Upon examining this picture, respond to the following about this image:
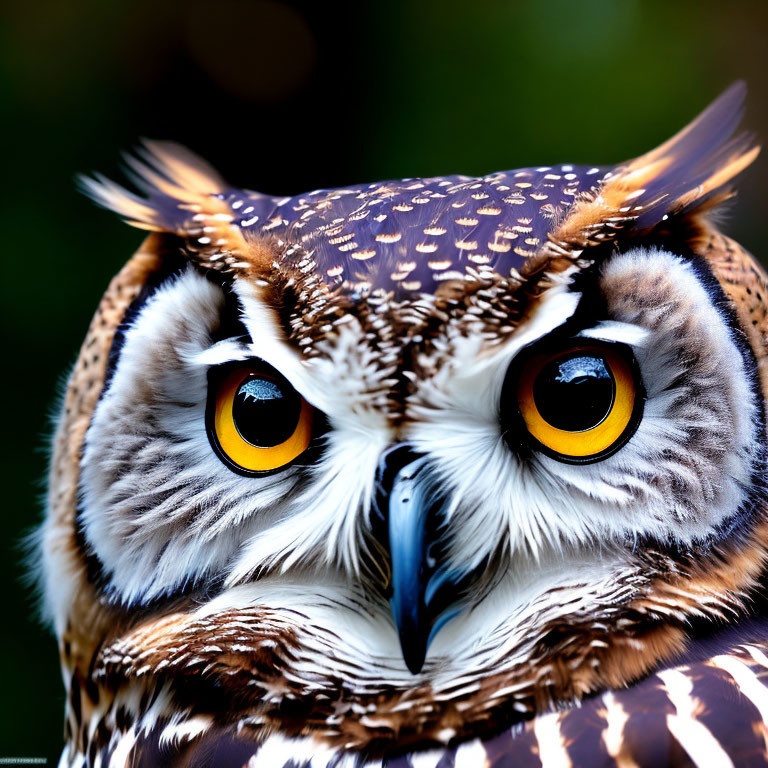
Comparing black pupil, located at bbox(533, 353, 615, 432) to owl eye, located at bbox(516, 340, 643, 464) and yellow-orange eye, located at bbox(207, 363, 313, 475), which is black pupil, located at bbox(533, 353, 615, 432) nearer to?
owl eye, located at bbox(516, 340, 643, 464)

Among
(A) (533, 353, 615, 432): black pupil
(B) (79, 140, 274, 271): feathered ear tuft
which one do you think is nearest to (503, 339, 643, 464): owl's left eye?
(A) (533, 353, 615, 432): black pupil

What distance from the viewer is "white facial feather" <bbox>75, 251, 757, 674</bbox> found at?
0.96m

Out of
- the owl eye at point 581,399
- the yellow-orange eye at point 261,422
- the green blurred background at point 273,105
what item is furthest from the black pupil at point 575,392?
the green blurred background at point 273,105

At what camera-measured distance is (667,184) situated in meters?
1.09

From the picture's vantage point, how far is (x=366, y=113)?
3.91 m

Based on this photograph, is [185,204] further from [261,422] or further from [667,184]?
[667,184]

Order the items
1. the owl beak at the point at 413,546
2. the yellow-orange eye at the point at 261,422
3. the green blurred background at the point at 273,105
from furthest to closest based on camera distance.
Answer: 1. the green blurred background at the point at 273,105
2. the yellow-orange eye at the point at 261,422
3. the owl beak at the point at 413,546

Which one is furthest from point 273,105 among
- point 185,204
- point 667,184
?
point 667,184

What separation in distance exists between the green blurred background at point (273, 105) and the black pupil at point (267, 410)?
1.83 meters

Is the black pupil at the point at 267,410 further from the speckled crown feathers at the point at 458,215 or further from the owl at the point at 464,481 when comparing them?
the speckled crown feathers at the point at 458,215

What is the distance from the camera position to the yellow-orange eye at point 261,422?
103 cm

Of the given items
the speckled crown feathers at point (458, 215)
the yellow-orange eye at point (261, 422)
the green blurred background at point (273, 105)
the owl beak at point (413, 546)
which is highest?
the green blurred background at point (273, 105)

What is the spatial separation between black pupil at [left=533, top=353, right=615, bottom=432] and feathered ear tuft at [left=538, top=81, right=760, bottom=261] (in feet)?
0.39

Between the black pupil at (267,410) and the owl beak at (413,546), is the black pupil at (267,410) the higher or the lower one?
the higher one
